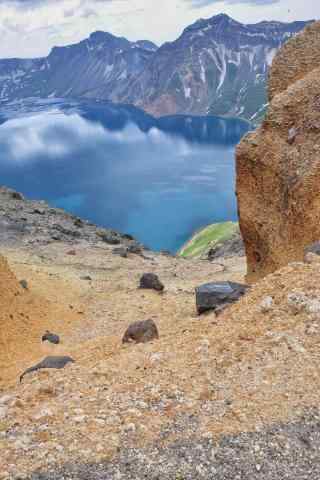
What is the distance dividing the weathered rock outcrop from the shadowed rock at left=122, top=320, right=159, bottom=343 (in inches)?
260

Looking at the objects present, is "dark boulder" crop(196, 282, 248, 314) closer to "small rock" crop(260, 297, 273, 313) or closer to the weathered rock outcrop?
the weathered rock outcrop

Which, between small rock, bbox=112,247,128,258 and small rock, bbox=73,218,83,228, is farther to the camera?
small rock, bbox=73,218,83,228

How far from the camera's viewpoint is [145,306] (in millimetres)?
25000

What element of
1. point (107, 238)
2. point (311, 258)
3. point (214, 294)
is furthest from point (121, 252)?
point (311, 258)

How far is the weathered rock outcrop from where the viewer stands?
60.1ft

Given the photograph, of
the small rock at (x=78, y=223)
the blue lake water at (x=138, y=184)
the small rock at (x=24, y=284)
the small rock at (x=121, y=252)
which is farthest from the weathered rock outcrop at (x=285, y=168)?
the blue lake water at (x=138, y=184)

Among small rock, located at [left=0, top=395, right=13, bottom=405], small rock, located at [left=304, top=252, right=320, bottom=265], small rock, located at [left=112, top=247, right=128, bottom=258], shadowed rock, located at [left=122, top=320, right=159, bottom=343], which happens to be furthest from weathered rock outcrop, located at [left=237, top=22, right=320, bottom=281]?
small rock, located at [left=112, top=247, right=128, bottom=258]

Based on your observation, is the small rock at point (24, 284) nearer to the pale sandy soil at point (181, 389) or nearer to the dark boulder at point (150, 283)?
the dark boulder at point (150, 283)

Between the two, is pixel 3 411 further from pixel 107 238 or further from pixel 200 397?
pixel 107 238

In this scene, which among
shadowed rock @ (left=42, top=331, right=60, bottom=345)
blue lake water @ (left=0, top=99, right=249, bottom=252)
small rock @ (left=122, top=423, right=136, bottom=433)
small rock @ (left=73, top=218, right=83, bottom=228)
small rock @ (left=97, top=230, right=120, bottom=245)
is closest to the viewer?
small rock @ (left=122, top=423, right=136, bottom=433)

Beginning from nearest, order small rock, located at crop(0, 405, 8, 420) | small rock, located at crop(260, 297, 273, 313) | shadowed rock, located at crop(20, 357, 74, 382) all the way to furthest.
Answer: small rock, located at crop(0, 405, 8, 420) → small rock, located at crop(260, 297, 273, 313) → shadowed rock, located at crop(20, 357, 74, 382)

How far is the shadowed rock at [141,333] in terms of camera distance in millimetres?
14086

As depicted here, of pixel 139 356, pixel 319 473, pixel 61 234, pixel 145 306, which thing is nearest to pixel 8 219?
pixel 61 234

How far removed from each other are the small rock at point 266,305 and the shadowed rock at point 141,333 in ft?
13.7
